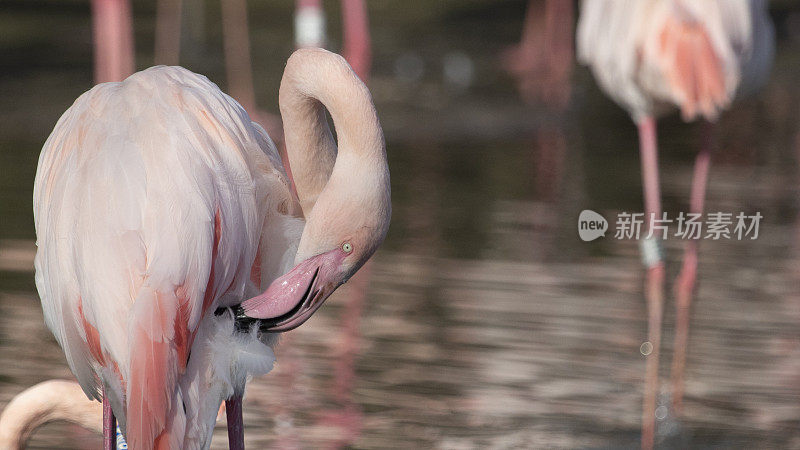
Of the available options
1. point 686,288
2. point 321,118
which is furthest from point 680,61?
point 321,118

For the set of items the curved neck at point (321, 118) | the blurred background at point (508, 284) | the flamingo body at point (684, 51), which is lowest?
the blurred background at point (508, 284)

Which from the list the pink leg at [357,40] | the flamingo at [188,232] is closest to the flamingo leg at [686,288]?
the flamingo at [188,232]

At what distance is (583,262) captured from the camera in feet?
22.8

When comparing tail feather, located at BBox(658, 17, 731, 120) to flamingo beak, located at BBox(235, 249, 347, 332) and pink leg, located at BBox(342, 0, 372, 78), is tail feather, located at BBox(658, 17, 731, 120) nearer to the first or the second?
flamingo beak, located at BBox(235, 249, 347, 332)

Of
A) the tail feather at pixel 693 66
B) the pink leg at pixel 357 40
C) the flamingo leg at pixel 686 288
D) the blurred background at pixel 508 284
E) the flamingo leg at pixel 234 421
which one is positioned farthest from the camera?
the pink leg at pixel 357 40

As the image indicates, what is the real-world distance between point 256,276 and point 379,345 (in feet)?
6.46

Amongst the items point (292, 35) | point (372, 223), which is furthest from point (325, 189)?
point (292, 35)

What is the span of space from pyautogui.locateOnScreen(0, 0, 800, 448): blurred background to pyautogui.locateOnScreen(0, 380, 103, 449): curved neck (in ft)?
2.04

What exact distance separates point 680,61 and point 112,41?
450 centimetres

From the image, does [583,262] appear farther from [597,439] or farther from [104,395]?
[104,395]

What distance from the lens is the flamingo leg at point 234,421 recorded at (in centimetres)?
355

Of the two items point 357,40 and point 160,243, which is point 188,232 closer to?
point 160,243

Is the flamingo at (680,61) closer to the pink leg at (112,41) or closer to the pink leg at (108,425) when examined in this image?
the pink leg at (108,425)

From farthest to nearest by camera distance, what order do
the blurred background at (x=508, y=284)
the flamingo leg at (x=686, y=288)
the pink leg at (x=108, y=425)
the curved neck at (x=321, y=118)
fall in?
the flamingo leg at (x=686, y=288) < the blurred background at (x=508, y=284) < the pink leg at (x=108, y=425) < the curved neck at (x=321, y=118)
